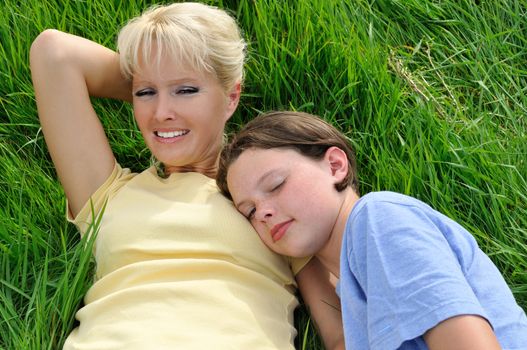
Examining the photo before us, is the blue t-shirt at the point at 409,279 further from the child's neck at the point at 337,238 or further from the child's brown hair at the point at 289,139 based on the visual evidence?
the child's brown hair at the point at 289,139

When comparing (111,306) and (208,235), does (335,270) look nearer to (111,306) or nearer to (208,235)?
(208,235)

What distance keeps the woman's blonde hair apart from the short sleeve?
2.69ft

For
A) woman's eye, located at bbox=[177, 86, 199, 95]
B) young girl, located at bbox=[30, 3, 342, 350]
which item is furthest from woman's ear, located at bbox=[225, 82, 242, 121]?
woman's eye, located at bbox=[177, 86, 199, 95]

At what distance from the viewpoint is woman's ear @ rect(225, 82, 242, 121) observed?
2645mm

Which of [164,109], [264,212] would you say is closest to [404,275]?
[264,212]

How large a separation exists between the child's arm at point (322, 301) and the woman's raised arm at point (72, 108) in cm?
68

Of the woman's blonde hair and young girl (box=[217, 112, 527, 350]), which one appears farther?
the woman's blonde hair

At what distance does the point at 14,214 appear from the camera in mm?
2617

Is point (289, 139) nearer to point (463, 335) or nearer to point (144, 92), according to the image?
point (144, 92)

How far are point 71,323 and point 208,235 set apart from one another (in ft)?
1.54

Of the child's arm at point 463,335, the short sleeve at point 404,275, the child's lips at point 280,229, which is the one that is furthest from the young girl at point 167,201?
the child's arm at point 463,335

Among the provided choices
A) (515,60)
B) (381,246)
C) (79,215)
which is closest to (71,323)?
(79,215)

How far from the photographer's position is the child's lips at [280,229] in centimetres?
221

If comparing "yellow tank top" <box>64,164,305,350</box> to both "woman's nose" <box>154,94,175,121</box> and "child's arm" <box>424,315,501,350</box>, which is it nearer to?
"woman's nose" <box>154,94,175,121</box>
